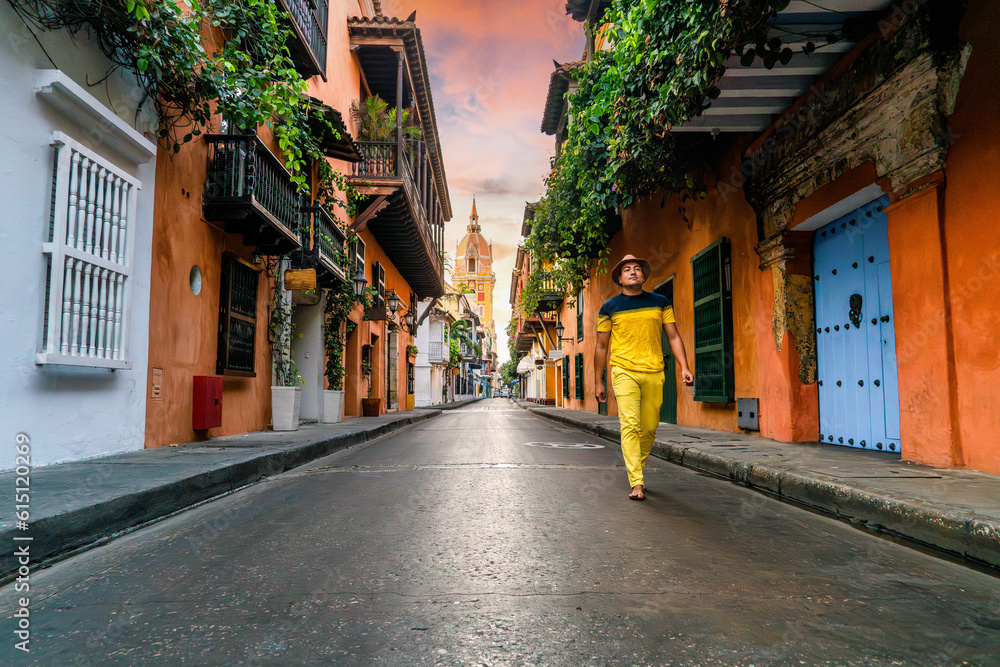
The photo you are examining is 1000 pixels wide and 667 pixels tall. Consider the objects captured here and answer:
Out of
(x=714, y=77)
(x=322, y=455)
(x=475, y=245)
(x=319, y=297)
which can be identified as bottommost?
(x=322, y=455)

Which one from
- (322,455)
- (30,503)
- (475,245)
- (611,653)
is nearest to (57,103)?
(30,503)

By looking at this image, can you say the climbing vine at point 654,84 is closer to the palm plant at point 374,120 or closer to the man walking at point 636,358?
the man walking at point 636,358

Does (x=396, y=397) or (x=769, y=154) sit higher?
(x=769, y=154)

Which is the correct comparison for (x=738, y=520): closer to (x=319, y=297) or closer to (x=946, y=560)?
(x=946, y=560)

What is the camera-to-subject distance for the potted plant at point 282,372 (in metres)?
10.3

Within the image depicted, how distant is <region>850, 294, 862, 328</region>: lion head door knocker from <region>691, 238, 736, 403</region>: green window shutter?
8.10ft

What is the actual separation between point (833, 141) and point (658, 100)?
1.82 metres

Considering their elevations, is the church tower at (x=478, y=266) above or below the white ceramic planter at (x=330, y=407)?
above

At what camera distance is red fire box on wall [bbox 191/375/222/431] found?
7.77 metres

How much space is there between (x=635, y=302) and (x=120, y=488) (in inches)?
155

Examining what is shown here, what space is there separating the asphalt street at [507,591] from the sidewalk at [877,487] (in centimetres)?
18

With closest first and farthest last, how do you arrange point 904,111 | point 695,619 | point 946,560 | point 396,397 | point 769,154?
point 695,619, point 946,560, point 904,111, point 769,154, point 396,397

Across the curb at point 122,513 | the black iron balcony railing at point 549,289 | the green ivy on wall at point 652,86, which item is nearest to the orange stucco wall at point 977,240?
the green ivy on wall at point 652,86

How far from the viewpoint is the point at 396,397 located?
2338 centimetres
